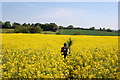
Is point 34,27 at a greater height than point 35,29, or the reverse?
point 34,27

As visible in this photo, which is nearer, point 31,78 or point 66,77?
point 31,78

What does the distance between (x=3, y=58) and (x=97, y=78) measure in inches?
175

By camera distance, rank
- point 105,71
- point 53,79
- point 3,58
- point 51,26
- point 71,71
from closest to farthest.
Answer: point 53,79
point 105,71
point 71,71
point 3,58
point 51,26

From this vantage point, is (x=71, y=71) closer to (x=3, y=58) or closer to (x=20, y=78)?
(x=20, y=78)

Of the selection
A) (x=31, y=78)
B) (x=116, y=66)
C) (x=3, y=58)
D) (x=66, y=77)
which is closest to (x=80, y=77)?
(x=66, y=77)

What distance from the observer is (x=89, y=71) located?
7297mm

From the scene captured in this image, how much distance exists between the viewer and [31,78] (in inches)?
258

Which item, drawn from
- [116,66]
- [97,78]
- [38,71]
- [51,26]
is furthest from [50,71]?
[51,26]

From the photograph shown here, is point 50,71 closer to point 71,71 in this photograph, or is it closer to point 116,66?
point 71,71

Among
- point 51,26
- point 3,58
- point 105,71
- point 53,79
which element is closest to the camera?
point 53,79

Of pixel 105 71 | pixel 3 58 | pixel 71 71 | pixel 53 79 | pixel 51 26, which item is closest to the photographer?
pixel 53 79

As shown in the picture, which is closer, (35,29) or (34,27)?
(35,29)

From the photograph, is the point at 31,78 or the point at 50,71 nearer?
the point at 31,78

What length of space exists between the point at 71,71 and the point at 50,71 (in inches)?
43.3
